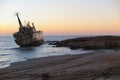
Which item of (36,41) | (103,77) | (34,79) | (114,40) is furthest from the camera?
(36,41)

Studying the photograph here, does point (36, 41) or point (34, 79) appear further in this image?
point (36, 41)

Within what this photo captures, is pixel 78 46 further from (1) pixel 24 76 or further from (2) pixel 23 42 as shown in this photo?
(1) pixel 24 76

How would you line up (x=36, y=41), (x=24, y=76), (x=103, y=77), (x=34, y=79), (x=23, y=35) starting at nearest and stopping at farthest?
(x=103, y=77), (x=34, y=79), (x=24, y=76), (x=23, y=35), (x=36, y=41)

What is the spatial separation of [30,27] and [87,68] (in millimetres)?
A: 71940

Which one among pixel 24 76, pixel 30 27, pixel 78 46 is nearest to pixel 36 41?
pixel 30 27

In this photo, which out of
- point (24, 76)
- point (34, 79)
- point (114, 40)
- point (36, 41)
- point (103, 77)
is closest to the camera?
point (103, 77)

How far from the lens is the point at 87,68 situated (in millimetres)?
17375

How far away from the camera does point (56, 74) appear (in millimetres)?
16312

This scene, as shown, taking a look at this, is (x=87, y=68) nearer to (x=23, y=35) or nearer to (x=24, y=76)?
(x=24, y=76)

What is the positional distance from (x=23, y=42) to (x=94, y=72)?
72.1 m

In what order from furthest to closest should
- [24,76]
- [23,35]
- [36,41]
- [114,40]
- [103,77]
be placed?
[36,41] < [23,35] < [114,40] < [24,76] < [103,77]

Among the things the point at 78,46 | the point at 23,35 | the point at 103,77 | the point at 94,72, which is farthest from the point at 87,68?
the point at 23,35

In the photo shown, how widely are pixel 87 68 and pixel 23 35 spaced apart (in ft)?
228

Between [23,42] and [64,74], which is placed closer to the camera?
[64,74]
